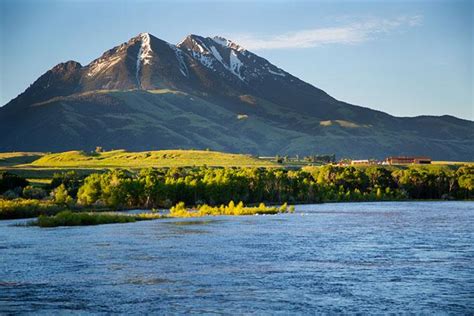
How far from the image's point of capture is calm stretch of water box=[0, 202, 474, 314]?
52250 mm

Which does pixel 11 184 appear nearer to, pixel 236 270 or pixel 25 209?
pixel 25 209

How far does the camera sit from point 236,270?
67.9m

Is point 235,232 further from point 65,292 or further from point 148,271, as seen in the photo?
point 65,292

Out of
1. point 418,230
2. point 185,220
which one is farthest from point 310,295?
point 185,220

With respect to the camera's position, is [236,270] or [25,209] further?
[25,209]

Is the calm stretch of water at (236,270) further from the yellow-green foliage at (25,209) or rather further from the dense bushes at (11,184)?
the dense bushes at (11,184)

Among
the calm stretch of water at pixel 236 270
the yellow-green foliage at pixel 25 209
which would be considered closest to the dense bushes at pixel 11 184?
the yellow-green foliage at pixel 25 209

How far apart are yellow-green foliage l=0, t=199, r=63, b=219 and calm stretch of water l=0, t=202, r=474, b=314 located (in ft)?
74.8

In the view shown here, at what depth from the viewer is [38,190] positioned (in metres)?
175

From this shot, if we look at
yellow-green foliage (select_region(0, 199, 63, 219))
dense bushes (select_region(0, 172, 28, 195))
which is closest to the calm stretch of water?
yellow-green foliage (select_region(0, 199, 63, 219))

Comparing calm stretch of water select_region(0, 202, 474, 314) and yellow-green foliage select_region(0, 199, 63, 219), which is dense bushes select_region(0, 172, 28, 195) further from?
calm stretch of water select_region(0, 202, 474, 314)

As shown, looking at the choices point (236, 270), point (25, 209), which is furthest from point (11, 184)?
point (236, 270)

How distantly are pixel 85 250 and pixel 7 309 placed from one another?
32407 millimetres

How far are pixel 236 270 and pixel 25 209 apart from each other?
80662 mm
